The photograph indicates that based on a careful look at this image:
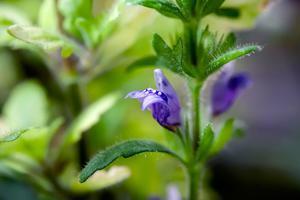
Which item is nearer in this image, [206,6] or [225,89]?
[206,6]

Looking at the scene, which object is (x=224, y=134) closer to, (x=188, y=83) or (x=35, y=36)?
(x=188, y=83)

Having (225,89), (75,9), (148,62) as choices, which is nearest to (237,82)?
(225,89)

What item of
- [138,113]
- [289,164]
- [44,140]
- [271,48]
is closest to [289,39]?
[271,48]

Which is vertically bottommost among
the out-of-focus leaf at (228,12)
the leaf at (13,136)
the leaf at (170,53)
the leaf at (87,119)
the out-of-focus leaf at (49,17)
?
the leaf at (13,136)

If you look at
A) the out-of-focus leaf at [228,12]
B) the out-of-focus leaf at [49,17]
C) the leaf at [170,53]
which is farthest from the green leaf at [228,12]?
the out-of-focus leaf at [49,17]

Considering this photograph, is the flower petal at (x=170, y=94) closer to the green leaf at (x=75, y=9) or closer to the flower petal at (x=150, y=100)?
the flower petal at (x=150, y=100)

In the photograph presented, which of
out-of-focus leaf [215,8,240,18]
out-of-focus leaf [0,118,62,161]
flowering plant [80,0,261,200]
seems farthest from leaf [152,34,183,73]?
out-of-focus leaf [0,118,62,161]

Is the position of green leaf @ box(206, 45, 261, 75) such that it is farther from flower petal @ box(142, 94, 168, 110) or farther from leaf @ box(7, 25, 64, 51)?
leaf @ box(7, 25, 64, 51)
